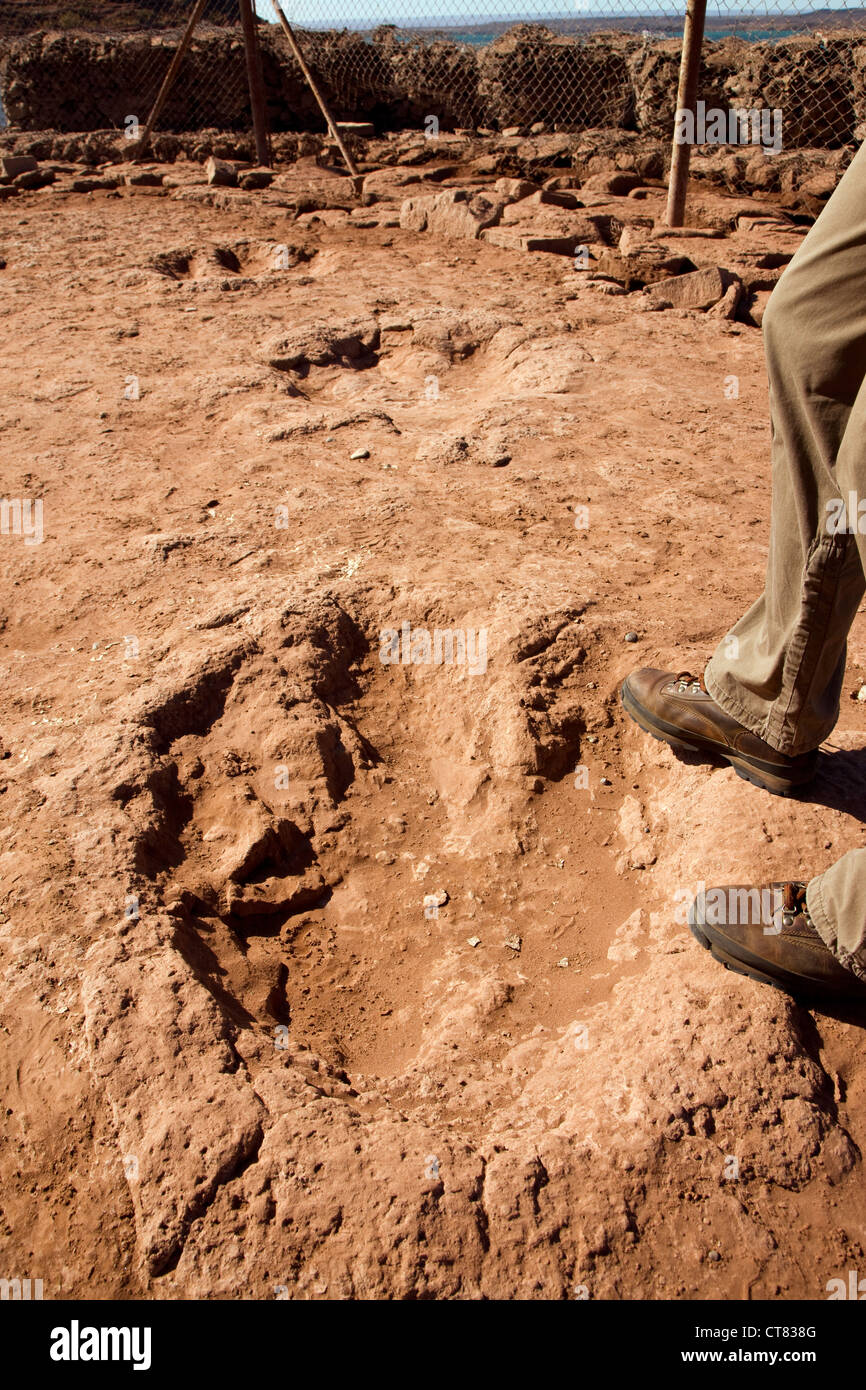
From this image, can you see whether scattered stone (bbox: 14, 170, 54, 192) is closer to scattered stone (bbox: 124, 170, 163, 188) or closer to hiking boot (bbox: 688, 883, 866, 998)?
scattered stone (bbox: 124, 170, 163, 188)

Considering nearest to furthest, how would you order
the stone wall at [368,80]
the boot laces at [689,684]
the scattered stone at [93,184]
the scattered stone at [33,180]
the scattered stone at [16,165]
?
the boot laces at [689,684] < the scattered stone at [93,184] < the scattered stone at [33,180] < the scattered stone at [16,165] < the stone wall at [368,80]

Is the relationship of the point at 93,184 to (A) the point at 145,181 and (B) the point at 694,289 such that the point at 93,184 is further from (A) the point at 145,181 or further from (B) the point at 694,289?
(B) the point at 694,289

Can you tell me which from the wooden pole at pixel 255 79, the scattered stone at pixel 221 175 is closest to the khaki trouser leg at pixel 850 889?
the scattered stone at pixel 221 175

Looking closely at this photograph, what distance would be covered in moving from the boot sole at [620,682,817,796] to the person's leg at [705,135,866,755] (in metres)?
0.09

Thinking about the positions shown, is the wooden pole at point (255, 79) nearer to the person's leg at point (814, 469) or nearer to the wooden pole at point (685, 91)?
the wooden pole at point (685, 91)

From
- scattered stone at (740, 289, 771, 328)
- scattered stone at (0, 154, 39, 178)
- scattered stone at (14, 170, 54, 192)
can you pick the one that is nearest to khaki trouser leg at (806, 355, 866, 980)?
scattered stone at (740, 289, 771, 328)

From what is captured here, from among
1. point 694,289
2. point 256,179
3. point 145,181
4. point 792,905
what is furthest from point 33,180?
point 792,905

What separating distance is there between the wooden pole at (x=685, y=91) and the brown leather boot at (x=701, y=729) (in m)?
5.03

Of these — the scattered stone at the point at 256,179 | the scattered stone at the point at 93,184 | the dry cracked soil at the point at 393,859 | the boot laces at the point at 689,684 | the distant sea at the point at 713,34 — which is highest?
the distant sea at the point at 713,34

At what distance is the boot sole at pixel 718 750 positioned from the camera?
196cm

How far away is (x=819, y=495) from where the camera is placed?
1625 millimetres

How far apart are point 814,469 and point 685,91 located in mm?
5436
